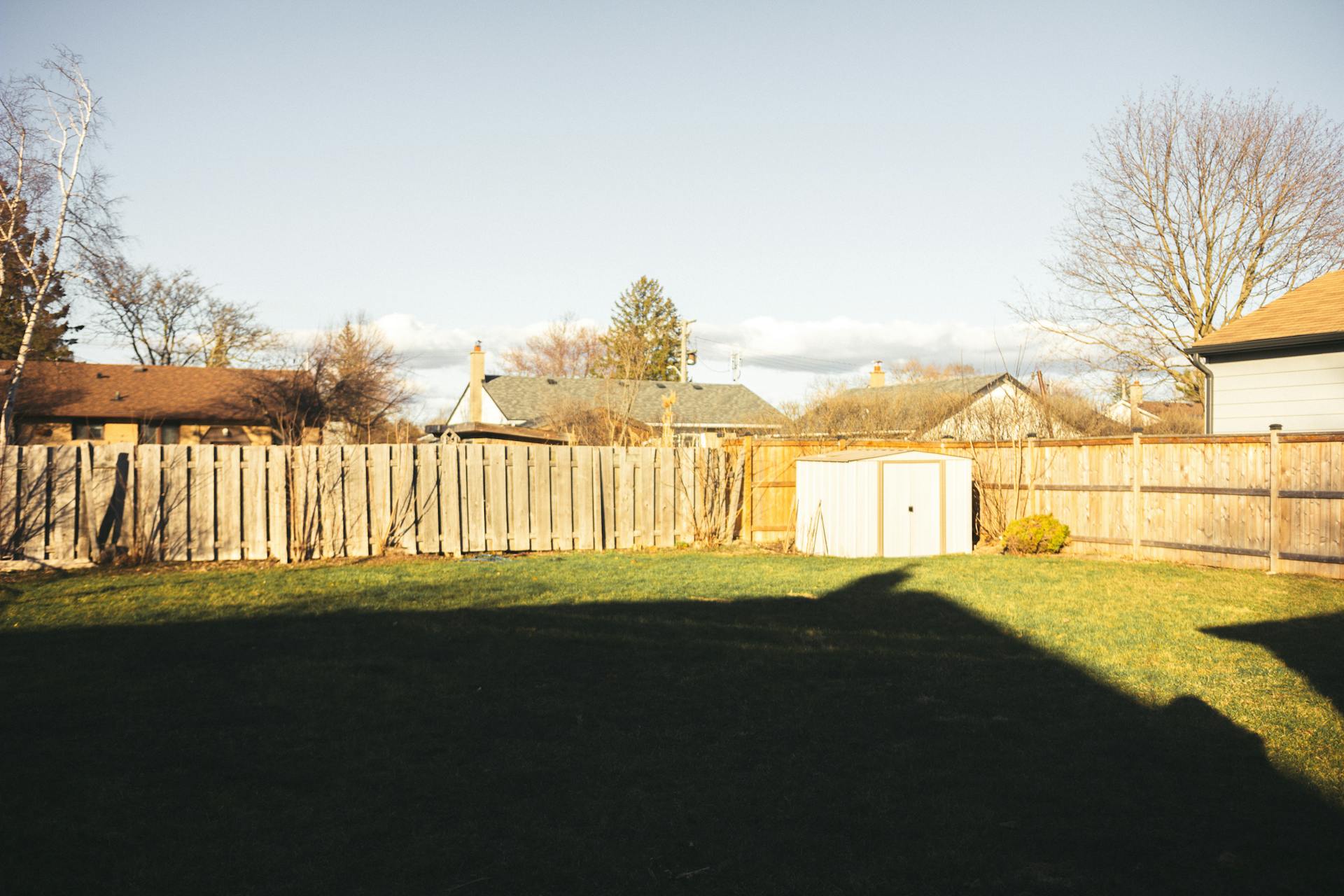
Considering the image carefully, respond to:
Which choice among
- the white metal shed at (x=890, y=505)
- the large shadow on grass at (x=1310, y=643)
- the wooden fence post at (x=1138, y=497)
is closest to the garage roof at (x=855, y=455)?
the white metal shed at (x=890, y=505)

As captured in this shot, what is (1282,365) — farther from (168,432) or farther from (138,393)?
(138,393)

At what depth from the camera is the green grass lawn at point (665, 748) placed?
130 inches

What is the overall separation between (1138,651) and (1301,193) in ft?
67.0

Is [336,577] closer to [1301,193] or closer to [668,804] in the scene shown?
[668,804]

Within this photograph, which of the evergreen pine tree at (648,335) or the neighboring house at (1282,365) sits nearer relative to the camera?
the neighboring house at (1282,365)

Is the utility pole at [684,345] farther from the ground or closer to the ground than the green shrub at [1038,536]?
farther from the ground

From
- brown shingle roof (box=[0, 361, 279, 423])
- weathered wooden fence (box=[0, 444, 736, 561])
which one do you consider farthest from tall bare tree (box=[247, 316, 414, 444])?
weathered wooden fence (box=[0, 444, 736, 561])

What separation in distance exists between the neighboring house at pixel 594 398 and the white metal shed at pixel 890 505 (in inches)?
819

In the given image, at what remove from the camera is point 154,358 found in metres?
40.0

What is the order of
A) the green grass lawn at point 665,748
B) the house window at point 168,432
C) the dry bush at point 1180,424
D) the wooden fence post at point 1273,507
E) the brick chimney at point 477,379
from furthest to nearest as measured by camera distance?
the brick chimney at point 477,379 < the house window at point 168,432 < the dry bush at point 1180,424 < the wooden fence post at point 1273,507 < the green grass lawn at point 665,748

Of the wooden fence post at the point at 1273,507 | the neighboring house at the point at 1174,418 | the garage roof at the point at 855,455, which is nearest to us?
the wooden fence post at the point at 1273,507

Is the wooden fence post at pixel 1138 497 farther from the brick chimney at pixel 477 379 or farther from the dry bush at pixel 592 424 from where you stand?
the brick chimney at pixel 477 379

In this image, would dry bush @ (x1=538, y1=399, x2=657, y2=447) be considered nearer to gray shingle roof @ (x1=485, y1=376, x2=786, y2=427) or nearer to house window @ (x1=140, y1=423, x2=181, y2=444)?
gray shingle roof @ (x1=485, y1=376, x2=786, y2=427)

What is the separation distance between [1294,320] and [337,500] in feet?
50.0
